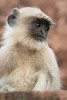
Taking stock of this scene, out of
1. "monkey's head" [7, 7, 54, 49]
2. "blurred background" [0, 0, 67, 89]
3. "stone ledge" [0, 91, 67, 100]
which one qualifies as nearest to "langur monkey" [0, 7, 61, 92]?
"monkey's head" [7, 7, 54, 49]

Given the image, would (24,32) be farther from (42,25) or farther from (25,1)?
(25,1)

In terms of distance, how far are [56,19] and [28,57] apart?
14.3 feet

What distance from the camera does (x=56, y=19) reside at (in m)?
12.5

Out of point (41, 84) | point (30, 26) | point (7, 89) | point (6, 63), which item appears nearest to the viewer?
point (7, 89)

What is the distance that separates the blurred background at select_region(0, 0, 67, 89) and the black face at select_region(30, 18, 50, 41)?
2672 mm

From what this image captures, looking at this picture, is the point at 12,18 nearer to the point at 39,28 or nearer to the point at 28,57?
the point at 39,28

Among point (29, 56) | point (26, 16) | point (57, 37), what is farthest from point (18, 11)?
point (57, 37)

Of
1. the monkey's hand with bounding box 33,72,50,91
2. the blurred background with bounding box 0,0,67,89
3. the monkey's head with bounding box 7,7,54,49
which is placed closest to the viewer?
the monkey's hand with bounding box 33,72,50,91

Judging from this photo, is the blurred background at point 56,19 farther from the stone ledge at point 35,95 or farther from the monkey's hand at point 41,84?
the stone ledge at point 35,95

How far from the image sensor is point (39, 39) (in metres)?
8.32

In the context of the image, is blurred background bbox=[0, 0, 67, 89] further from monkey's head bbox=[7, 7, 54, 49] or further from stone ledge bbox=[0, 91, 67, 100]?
stone ledge bbox=[0, 91, 67, 100]

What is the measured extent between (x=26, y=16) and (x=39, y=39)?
1.26ft

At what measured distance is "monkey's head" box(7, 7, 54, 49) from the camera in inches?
327

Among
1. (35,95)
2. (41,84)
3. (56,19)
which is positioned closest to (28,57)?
(41,84)
